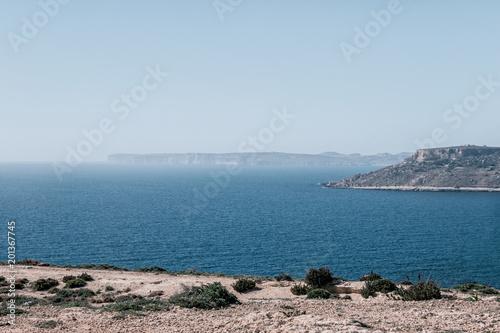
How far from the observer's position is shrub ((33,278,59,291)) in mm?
25641

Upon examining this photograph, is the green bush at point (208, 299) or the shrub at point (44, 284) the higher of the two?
the green bush at point (208, 299)

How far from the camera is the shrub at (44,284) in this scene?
2564cm

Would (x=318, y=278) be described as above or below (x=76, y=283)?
above

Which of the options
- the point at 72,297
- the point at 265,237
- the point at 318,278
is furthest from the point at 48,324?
the point at 265,237

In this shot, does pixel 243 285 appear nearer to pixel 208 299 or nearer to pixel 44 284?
pixel 208 299

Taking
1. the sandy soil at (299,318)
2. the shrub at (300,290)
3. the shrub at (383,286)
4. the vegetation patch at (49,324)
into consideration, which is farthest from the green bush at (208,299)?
the shrub at (383,286)

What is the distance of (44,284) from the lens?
1024 inches

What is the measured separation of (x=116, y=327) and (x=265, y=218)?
88.4 metres

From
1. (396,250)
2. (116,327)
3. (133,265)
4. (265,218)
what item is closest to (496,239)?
(396,250)

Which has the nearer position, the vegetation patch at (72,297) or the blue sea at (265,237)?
the vegetation patch at (72,297)

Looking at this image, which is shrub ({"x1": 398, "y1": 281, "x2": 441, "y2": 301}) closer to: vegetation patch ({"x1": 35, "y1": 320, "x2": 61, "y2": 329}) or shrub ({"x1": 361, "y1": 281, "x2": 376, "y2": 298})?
shrub ({"x1": 361, "y1": 281, "x2": 376, "y2": 298})

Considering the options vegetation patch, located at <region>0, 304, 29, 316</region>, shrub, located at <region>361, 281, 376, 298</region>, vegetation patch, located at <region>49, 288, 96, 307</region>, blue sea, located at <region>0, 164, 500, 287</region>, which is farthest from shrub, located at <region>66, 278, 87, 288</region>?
blue sea, located at <region>0, 164, 500, 287</region>

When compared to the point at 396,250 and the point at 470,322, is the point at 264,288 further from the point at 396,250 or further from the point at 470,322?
the point at 396,250

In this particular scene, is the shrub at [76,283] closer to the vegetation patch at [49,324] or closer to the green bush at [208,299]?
the green bush at [208,299]
